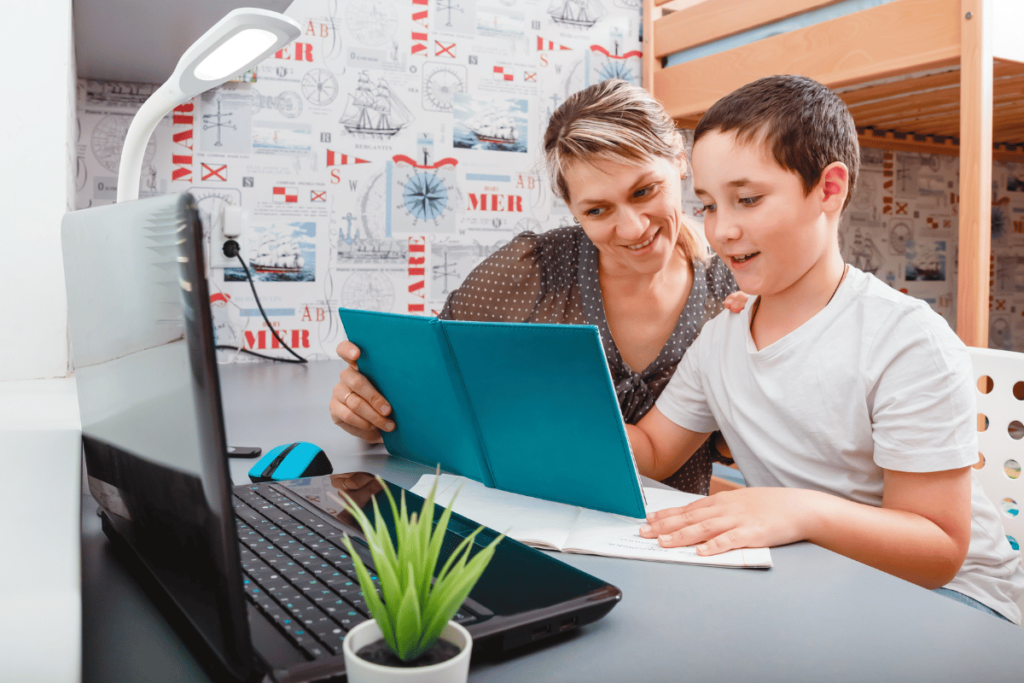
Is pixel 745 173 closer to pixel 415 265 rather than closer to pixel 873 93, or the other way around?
pixel 415 265

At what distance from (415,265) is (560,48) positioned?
2.29 ft

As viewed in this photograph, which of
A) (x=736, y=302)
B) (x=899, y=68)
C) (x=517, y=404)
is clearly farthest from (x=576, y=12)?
(x=517, y=404)

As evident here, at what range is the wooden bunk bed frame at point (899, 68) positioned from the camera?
1375 mm

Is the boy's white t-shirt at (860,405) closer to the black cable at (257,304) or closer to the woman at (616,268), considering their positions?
the woman at (616,268)

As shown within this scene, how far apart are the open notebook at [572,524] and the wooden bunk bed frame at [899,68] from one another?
1098 millimetres

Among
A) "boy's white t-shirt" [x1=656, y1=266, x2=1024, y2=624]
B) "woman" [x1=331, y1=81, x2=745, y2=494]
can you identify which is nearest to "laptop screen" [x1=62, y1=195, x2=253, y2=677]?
"woman" [x1=331, y1=81, x2=745, y2=494]

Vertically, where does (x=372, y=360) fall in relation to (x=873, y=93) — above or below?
below

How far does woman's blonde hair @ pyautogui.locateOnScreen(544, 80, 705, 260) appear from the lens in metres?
0.94

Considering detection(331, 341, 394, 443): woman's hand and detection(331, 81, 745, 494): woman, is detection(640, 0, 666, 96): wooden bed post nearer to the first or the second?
detection(331, 81, 745, 494): woman

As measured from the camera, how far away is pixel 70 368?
0.92 m

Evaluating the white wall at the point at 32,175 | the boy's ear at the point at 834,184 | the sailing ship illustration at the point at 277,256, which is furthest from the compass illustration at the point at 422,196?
the boy's ear at the point at 834,184

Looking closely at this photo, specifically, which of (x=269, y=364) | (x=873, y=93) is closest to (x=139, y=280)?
(x=269, y=364)

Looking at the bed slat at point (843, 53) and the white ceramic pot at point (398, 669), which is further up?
the bed slat at point (843, 53)

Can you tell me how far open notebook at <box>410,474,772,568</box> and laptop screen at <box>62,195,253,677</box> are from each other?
7.2 inches
